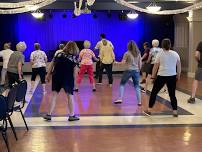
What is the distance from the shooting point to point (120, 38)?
19953 mm

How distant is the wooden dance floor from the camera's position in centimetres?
588

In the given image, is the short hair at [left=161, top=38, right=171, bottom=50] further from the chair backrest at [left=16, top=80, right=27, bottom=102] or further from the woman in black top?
the chair backrest at [left=16, top=80, right=27, bottom=102]

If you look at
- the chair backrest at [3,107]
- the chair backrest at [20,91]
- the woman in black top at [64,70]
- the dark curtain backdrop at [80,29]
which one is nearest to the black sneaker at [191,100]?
the woman in black top at [64,70]

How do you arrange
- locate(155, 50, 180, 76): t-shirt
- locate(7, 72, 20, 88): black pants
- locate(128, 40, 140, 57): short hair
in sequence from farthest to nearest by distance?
1. locate(7, 72, 20, 88): black pants
2. locate(128, 40, 140, 57): short hair
3. locate(155, 50, 180, 76): t-shirt

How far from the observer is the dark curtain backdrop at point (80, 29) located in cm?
1911

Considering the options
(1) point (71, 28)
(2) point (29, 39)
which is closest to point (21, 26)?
(2) point (29, 39)

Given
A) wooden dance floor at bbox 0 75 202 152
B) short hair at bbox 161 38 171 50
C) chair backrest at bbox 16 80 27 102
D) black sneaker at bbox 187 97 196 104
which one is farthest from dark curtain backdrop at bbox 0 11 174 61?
chair backrest at bbox 16 80 27 102

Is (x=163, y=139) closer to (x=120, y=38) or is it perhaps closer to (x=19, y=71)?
(x=19, y=71)

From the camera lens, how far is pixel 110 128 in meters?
7.00

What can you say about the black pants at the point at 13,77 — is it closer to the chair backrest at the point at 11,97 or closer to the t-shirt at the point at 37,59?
the t-shirt at the point at 37,59

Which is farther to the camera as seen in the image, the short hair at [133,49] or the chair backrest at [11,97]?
the short hair at [133,49]

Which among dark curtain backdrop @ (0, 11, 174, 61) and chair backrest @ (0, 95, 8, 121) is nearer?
chair backrest @ (0, 95, 8, 121)

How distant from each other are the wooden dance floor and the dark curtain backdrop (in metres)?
9.47

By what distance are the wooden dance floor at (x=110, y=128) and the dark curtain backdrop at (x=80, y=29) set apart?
947 cm
